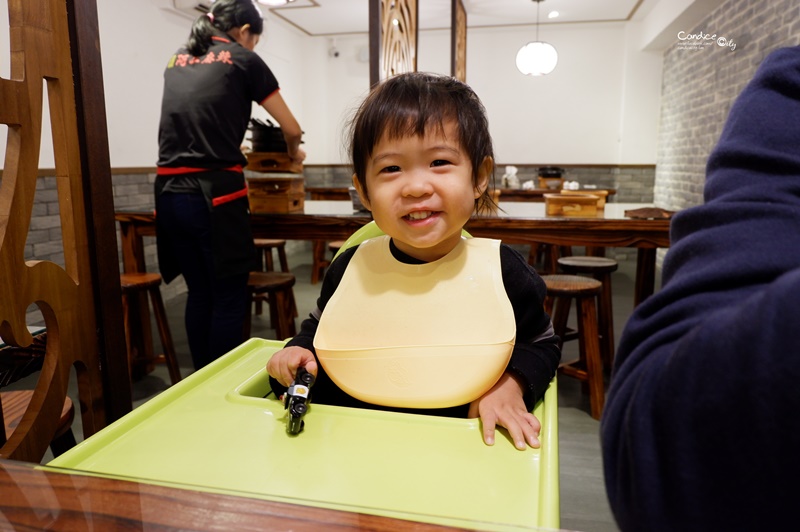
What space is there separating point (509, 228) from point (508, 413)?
1885 millimetres

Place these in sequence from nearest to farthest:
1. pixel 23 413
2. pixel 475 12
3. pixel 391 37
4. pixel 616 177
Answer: pixel 23 413 < pixel 391 37 < pixel 475 12 < pixel 616 177


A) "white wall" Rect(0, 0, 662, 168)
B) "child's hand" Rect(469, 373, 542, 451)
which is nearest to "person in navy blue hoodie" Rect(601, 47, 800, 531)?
"child's hand" Rect(469, 373, 542, 451)

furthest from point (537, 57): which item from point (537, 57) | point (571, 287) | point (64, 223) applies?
point (64, 223)

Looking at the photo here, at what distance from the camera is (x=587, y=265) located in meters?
3.17

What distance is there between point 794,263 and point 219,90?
7.37ft

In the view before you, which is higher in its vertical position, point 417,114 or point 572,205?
point 417,114

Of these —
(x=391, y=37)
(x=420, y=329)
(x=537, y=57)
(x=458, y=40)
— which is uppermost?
(x=458, y=40)

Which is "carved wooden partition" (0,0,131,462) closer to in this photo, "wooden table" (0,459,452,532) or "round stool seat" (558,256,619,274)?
"wooden table" (0,459,452,532)

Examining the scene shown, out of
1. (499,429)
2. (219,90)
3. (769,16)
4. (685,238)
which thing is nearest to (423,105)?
(499,429)

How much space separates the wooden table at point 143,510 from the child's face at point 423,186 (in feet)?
2.11

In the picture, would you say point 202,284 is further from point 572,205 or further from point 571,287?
point 572,205

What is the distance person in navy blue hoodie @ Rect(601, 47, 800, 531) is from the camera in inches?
11.7

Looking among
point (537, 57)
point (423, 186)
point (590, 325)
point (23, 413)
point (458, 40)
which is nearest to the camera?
point (423, 186)

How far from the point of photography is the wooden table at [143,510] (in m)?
0.42
